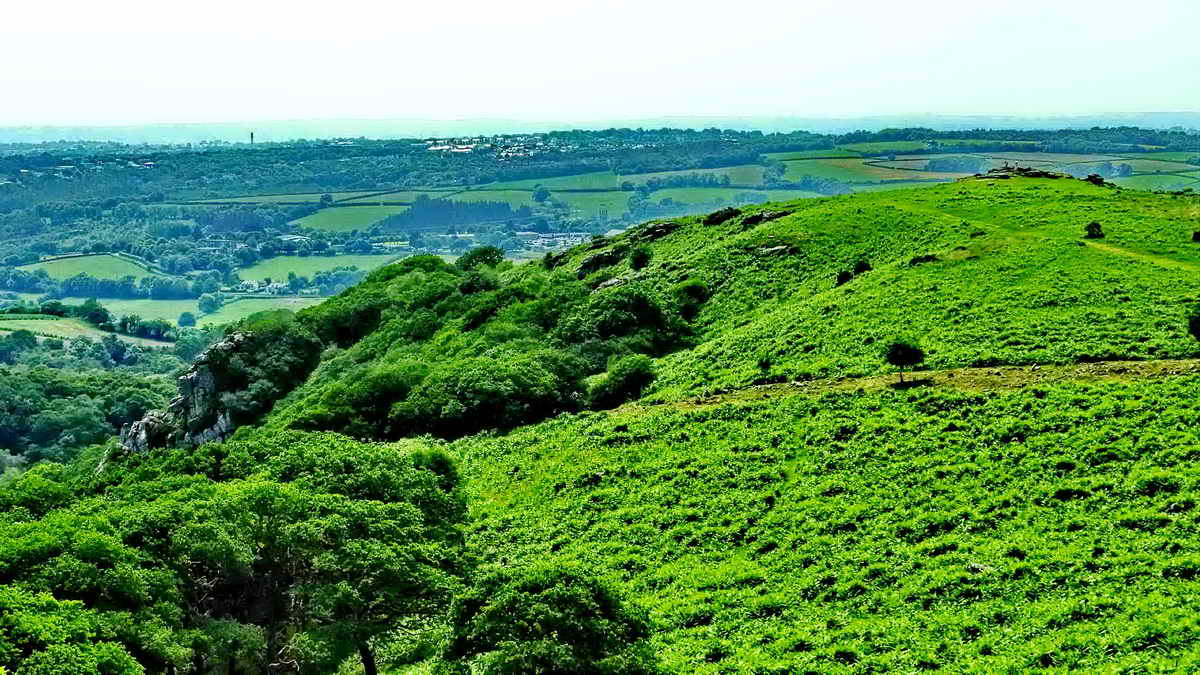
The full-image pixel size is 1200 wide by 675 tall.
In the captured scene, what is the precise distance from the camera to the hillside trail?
155 ft

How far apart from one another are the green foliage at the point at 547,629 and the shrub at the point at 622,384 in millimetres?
32940

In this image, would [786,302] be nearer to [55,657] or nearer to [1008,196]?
[1008,196]

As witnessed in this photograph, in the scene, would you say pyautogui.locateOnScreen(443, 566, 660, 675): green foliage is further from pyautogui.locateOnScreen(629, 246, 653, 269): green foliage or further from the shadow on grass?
pyautogui.locateOnScreen(629, 246, 653, 269): green foliage

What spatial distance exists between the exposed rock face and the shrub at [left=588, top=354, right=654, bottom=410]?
40820 millimetres

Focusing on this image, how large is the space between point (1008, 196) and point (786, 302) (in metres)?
33.1

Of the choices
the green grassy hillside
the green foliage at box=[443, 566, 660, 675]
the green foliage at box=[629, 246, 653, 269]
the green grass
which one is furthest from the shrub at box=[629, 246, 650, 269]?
the green foliage at box=[443, 566, 660, 675]

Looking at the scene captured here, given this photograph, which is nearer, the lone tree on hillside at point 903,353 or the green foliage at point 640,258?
the lone tree on hillside at point 903,353

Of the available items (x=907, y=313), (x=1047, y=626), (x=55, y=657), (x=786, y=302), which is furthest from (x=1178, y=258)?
(x=55, y=657)

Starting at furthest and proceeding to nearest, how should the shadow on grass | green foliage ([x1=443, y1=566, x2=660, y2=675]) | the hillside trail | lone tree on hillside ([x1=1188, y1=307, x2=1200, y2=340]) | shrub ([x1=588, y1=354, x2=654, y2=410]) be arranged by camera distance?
shrub ([x1=588, y1=354, x2=654, y2=410])
the shadow on grass
lone tree on hillside ([x1=1188, y1=307, x2=1200, y2=340])
the hillside trail
green foliage ([x1=443, y1=566, x2=660, y2=675])

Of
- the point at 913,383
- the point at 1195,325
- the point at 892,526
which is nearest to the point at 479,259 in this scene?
the point at 913,383

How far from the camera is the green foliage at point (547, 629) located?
29.0m

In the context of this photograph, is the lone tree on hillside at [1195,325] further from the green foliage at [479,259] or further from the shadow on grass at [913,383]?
the green foliage at [479,259]

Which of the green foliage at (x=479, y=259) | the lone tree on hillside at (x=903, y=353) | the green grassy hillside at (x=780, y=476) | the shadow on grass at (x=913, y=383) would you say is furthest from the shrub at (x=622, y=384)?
the green foliage at (x=479, y=259)

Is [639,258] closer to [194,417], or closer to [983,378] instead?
[194,417]
